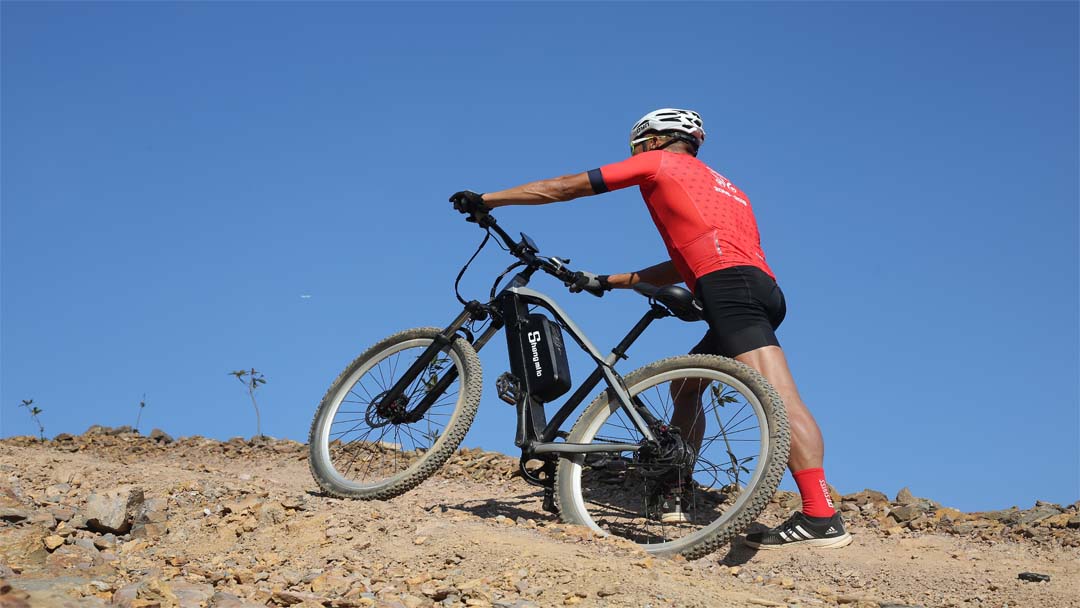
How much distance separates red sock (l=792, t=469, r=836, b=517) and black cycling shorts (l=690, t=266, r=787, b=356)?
2.40ft

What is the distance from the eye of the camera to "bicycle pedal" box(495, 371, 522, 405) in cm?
604

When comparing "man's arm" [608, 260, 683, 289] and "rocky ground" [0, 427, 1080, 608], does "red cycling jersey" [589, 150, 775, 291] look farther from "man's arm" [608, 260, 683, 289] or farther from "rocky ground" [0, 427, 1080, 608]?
"rocky ground" [0, 427, 1080, 608]

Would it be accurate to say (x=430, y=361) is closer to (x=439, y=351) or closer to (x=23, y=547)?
(x=439, y=351)

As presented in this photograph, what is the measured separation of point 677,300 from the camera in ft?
18.6

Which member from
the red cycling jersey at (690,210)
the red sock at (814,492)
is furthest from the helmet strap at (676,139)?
the red sock at (814,492)

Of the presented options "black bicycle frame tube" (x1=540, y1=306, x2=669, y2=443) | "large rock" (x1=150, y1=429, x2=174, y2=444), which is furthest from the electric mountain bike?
"large rock" (x1=150, y1=429, x2=174, y2=444)

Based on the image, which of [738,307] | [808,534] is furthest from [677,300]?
[808,534]

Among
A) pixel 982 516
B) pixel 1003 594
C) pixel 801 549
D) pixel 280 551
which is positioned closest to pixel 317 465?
pixel 280 551

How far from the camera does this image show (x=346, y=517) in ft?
17.5

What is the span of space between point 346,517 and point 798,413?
8.12ft

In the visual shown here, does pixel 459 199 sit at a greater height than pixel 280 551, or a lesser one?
greater

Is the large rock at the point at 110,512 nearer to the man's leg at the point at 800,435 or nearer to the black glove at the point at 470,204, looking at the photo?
the black glove at the point at 470,204

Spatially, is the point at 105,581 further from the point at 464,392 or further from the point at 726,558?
the point at 726,558

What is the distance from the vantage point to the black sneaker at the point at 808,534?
5672mm
